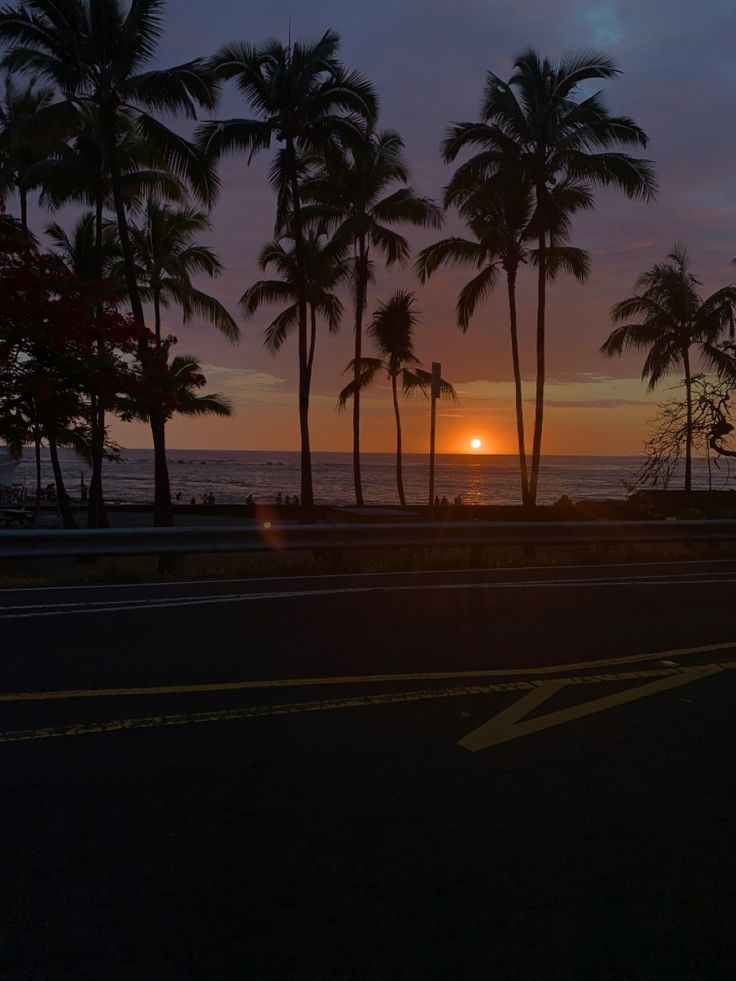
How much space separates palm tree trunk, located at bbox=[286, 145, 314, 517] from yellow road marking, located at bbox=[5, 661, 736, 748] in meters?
15.6

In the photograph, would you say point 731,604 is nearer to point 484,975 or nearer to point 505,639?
point 505,639

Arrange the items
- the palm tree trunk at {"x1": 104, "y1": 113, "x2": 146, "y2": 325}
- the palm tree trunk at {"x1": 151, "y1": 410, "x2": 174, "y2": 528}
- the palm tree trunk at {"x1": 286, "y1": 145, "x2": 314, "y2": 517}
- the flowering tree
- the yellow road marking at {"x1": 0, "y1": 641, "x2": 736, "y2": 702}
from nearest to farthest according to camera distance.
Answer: the yellow road marking at {"x1": 0, "y1": 641, "x2": 736, "y2": 702}
the flowering tree
the palm tree trunk at {"x1": 104, "y1": 113, "x2": 146, "y2": 325}
the palm tree trunk at {"x1": 151, "y1": 410, "x2": 174, "y2": 528}
the palm tree trunk at {"x1": 286, "y1": 145, "x2": 314, "y2": 517}

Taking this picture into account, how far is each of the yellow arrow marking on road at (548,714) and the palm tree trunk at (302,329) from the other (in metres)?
15.8

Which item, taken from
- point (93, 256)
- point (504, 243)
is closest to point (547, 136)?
point (504, 243)

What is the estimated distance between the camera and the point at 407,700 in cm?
533

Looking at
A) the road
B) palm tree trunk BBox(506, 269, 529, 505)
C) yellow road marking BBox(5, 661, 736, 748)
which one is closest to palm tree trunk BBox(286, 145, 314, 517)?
palm tree trunk BBox(506, 269, 529, 505)

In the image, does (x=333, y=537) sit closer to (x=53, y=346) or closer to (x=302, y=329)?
(x=53, y=346)

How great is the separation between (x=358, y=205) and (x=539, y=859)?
28.8 metres

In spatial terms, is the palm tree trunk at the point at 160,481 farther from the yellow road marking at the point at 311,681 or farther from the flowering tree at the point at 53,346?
Answer: the yellow road marking at the point at 311,681

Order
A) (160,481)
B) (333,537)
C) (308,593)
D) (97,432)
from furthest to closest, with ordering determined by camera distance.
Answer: (160,481)
(97,432)
(333,537)
(308,593)

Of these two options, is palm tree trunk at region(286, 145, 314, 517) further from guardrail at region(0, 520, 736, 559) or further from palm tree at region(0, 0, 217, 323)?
guardrail at region(0, 520, 736, 559)

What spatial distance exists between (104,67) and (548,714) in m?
19.0

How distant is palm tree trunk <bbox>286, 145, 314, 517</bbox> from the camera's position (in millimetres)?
20891

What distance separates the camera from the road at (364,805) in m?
2.74
